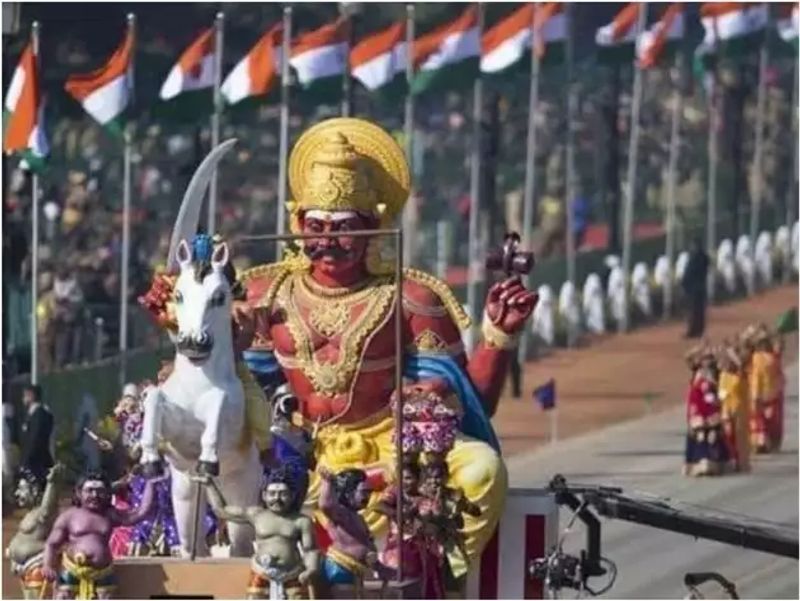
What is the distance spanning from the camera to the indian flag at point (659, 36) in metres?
56.7

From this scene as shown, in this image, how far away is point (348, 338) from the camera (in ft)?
81.0

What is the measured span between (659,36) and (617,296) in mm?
3462

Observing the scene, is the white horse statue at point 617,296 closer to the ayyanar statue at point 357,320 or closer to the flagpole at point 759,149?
the flagpole at point 759,149

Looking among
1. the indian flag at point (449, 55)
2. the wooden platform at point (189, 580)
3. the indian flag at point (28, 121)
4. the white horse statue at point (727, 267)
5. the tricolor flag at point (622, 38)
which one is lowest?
the wooden platform at point (189, 580)

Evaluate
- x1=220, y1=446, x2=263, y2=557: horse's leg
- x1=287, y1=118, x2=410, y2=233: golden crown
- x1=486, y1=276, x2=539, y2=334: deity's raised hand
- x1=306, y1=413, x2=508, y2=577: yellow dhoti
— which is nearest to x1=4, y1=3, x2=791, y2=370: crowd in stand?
x1=287, y1=118, x2=410, y2=233: golden crown

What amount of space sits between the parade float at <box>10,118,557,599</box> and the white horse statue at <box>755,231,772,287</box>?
35886mm

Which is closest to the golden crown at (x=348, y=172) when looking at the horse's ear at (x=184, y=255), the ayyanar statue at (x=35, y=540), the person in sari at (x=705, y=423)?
the horse's ear at (x=184, y=255)

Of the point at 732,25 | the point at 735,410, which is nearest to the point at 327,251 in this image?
the point at 735,410

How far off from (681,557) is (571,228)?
21399 mm

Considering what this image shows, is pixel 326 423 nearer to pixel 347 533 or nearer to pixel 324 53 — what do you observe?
pixel 347 533

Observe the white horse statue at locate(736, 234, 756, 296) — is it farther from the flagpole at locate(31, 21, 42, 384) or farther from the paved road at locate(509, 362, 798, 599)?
the flagpole at locate(31, 21, 42, 384)

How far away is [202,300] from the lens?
22281 mm

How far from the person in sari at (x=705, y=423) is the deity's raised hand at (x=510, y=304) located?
1761cm

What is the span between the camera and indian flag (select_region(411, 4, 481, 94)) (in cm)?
4988
